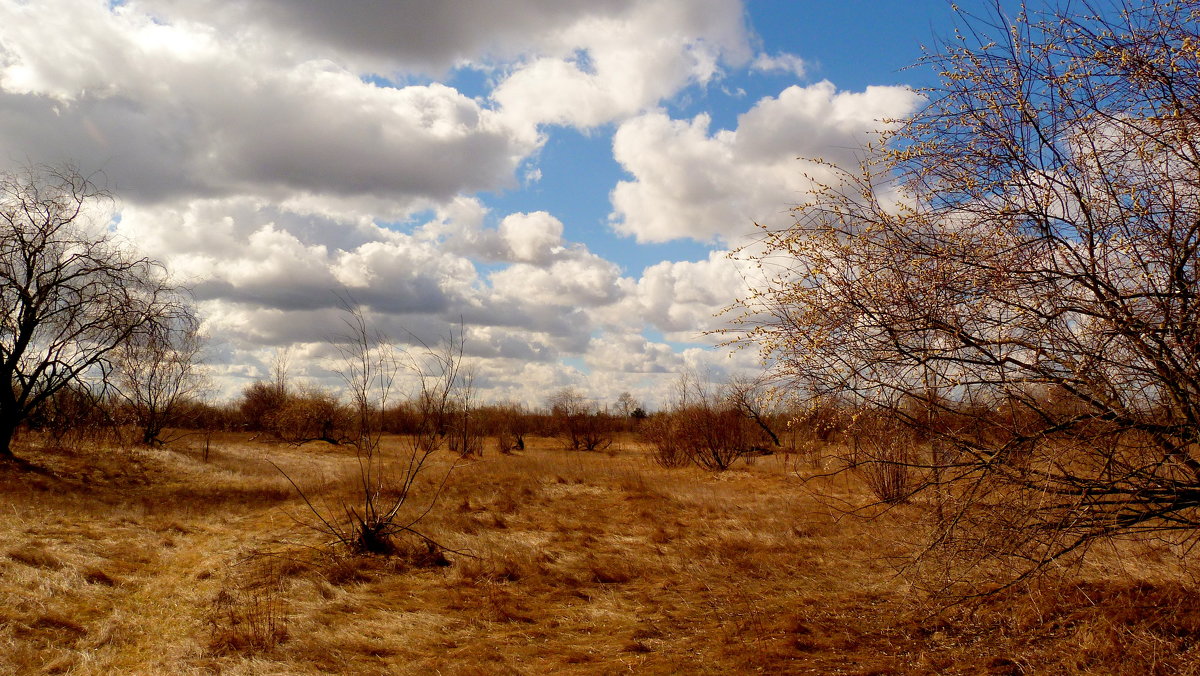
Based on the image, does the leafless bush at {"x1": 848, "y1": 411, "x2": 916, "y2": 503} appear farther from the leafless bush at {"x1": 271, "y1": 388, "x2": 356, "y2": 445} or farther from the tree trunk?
the leafless bush at {"x1": 271, "y1": 388, "x2": 356, "y2": 445}

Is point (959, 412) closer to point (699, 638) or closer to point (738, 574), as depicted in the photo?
point (699, 638)

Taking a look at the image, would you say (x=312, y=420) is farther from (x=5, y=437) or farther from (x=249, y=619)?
(x=249, y=619)

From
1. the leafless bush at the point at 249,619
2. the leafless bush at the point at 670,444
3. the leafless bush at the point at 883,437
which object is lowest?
the leafless bush at the point at 249,619

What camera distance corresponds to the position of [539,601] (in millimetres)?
7293

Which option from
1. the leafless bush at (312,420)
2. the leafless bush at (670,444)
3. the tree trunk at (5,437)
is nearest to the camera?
the tree trunk at (5,437)

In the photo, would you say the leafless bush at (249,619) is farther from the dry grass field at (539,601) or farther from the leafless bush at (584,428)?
the leafless bush at (584,428)

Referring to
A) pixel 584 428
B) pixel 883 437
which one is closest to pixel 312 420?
pixel 584 428

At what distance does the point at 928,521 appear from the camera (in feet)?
19.4

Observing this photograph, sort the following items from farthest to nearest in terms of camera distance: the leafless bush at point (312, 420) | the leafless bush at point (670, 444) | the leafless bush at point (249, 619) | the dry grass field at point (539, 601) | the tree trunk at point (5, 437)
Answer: the leafless bush at point (312, 420) → the leafless bush at point (670, 444) → the tree trunk at point (5, 437) → the leafless bush at point (249, 619) → the dry grass field at point (539, 601)

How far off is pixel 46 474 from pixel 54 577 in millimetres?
8006

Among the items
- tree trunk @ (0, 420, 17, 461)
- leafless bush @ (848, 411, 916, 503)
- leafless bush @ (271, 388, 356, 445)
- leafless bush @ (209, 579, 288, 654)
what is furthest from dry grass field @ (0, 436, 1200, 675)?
leafless bush @ (271, 388, 356, 445)

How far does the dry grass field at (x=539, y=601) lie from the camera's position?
511 cm

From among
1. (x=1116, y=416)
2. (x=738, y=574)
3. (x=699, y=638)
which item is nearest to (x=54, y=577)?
(x=699, y=638)

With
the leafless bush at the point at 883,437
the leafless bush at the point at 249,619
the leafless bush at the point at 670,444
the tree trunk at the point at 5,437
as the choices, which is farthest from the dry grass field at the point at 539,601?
the leafless bush at the point at 670,444
